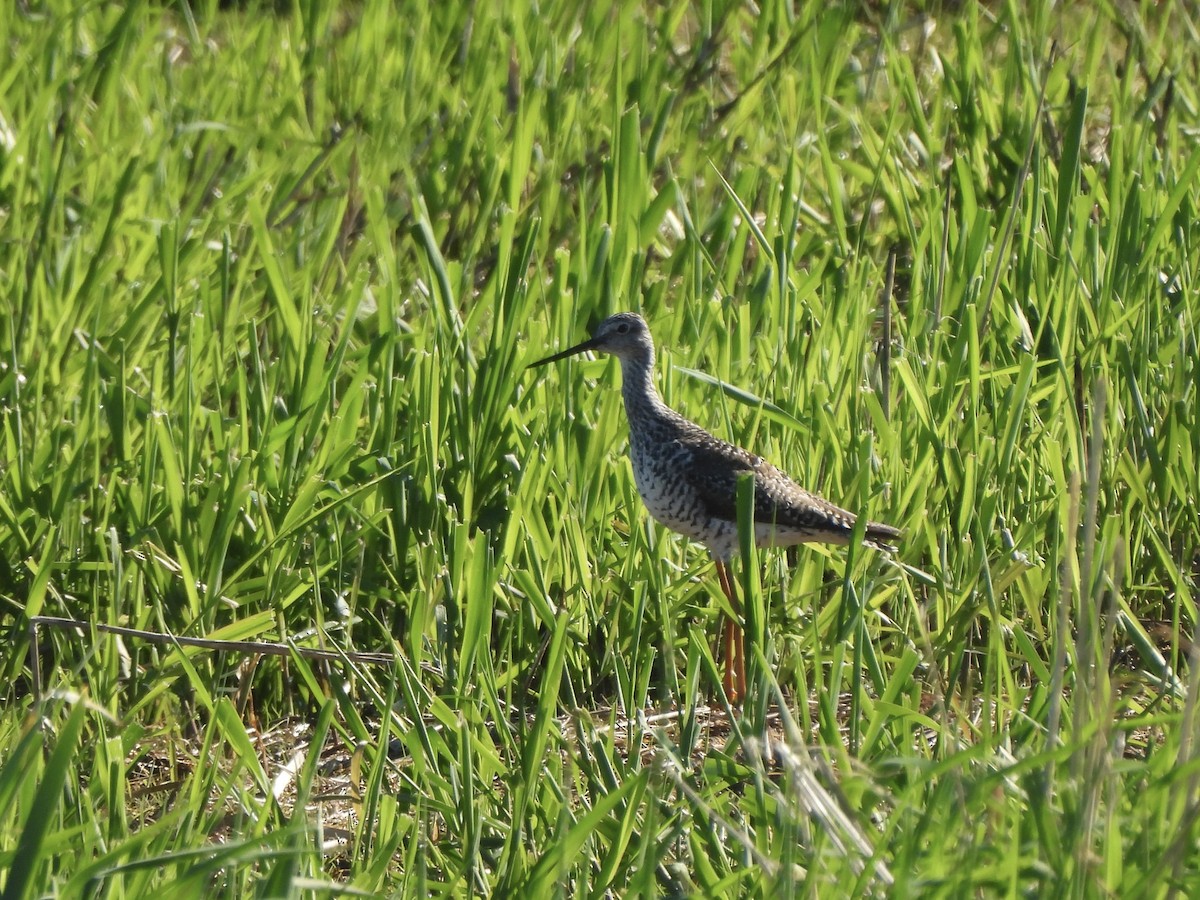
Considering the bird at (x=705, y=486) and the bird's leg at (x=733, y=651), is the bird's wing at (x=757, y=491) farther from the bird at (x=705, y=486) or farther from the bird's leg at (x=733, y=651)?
the bird's leg at (x=733, y=651)

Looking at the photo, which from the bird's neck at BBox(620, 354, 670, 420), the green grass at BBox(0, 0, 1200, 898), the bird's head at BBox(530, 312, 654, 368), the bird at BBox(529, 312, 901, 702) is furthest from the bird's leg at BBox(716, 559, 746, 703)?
the bird's head at BBox(530, 312, 654, 368)

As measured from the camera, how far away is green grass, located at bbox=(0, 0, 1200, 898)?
2514 millimetres

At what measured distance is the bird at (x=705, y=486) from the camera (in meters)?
3.88

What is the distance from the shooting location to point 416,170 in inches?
233

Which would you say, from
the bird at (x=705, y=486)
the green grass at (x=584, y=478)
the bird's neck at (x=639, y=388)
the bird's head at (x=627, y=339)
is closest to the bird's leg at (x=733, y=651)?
the bird at (x=705, y=486)

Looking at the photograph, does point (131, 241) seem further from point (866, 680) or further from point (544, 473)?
point (866, 680)

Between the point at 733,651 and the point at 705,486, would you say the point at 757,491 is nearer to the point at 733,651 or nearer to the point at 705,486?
the point at 705,486

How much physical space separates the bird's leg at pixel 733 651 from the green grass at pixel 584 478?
0.34 ft

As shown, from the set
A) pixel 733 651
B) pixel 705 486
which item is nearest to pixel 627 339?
pixel 705 486

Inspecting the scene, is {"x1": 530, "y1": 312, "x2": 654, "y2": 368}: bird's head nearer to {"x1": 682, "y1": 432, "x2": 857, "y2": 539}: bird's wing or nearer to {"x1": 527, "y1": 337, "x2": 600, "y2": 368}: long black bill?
{"x1": 527, "y1": 337, "x2": 600, "y2": 368}: long black bill

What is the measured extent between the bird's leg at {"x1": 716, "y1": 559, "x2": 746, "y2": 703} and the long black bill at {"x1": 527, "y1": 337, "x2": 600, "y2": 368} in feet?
2.14

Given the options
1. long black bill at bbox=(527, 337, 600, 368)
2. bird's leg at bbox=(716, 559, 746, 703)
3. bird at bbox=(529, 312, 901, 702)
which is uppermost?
long black bill at bbox=(527, 337, 600, 368)

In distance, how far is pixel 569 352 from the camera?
167 inches

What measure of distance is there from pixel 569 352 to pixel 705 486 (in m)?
0.50
